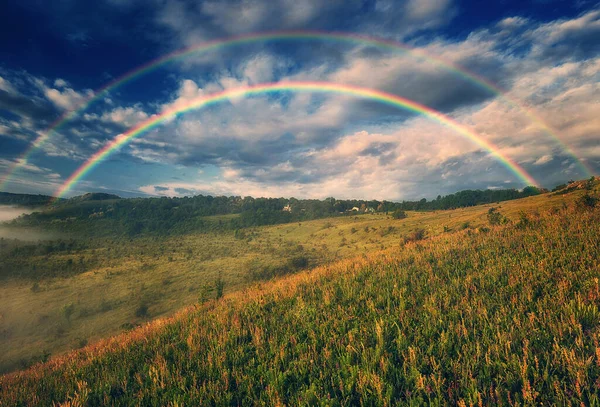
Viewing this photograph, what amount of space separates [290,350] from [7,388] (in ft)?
24.6

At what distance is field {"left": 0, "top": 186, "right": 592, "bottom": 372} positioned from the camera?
32250 mm

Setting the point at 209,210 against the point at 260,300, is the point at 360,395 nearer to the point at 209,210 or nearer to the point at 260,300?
the point at 260,300

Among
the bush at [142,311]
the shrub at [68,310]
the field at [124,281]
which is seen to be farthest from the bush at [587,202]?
the shrub at [68,310]

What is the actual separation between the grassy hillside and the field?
14.1 m

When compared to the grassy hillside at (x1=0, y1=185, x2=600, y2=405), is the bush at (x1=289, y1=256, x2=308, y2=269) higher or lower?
lower

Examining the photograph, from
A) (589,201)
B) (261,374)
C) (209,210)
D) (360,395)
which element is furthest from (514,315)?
(209,210)

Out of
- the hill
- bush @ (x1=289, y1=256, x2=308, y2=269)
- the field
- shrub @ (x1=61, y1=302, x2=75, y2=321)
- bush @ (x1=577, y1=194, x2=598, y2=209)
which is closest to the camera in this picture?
bush @ (x1=577, y1=194, x2=598, y2=209)

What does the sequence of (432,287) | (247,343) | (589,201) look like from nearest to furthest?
(247,343)
(432,287)
(589,201)

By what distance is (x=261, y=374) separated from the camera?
4891 millimetres

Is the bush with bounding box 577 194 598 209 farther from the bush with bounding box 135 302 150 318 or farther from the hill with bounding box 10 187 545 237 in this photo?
the hill with bounding box 10 187 545 237

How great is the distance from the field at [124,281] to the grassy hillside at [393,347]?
14.1m

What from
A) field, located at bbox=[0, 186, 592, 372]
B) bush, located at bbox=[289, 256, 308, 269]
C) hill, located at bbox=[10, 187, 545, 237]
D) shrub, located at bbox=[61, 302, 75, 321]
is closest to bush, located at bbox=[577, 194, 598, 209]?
field, located at bbox=[0, 186, 592, 372]

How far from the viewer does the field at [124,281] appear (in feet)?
106

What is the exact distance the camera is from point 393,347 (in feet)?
16.5
